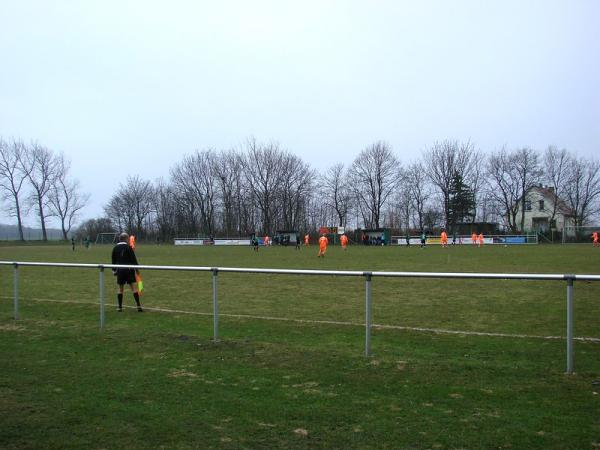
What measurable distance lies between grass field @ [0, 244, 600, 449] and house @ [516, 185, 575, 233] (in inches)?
3224

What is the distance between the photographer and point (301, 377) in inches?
223

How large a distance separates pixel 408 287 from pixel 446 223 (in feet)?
234

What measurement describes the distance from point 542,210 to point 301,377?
91571mm

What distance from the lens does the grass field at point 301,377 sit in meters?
4.05

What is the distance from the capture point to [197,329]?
8641mm

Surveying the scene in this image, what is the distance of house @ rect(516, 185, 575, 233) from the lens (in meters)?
84.2

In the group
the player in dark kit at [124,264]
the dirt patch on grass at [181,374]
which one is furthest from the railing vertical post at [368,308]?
the player in dark kit at [124,264]

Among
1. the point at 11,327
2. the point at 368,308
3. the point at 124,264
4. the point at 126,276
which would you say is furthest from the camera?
the point at 124,264

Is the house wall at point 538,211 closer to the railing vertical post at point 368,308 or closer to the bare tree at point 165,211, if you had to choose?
the bare tree at point 165,211

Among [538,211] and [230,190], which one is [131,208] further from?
[538,211]

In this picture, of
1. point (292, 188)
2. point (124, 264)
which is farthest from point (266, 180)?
point (124, 264)

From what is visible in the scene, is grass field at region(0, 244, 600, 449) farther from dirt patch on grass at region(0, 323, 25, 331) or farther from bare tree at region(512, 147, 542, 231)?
bare tree at region(512, 147, 542, 231)

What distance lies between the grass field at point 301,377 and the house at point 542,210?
269 ft

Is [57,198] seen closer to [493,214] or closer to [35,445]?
[493,214]
